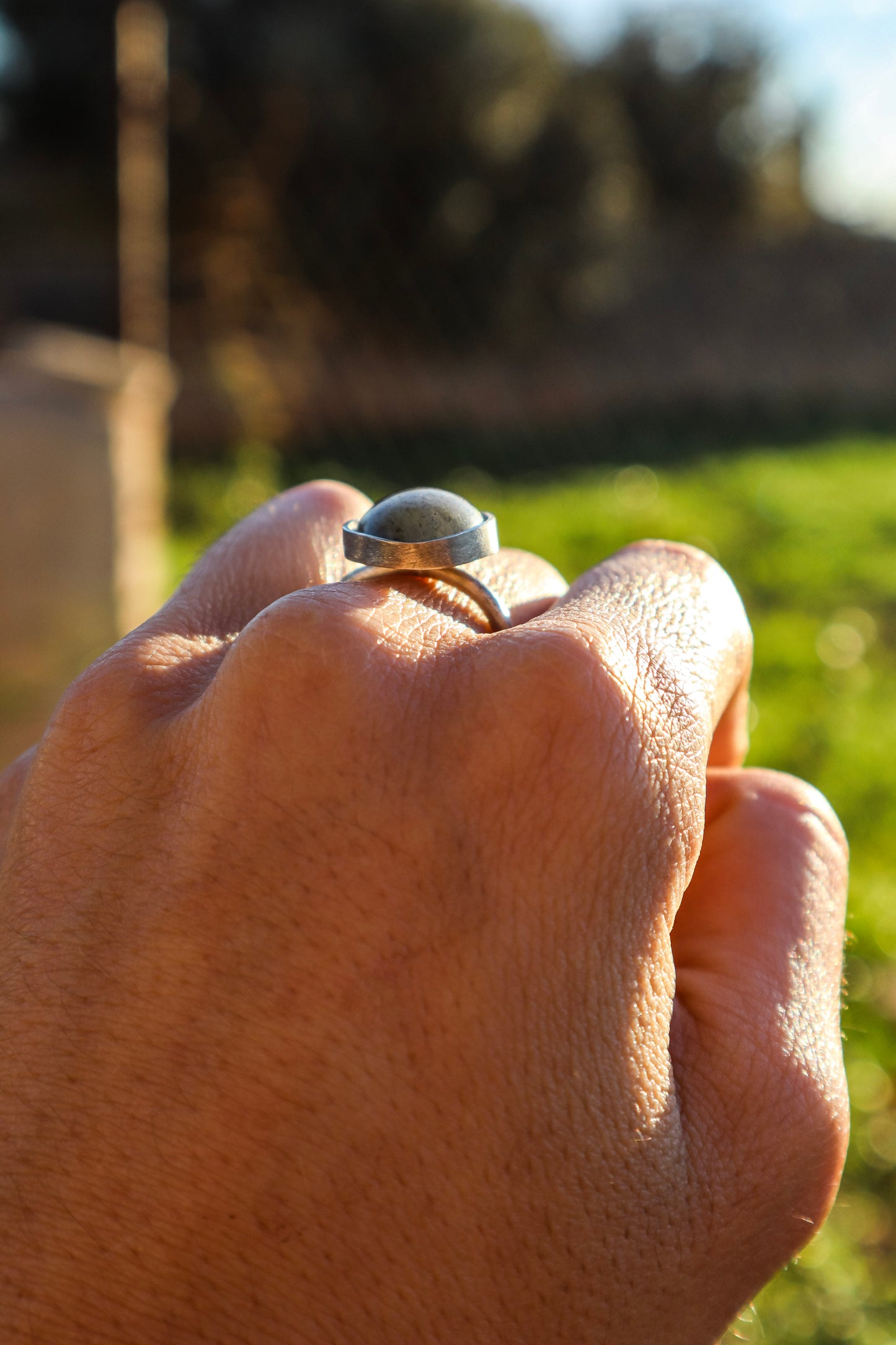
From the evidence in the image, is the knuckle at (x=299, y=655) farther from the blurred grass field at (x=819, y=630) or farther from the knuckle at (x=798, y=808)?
the blurred grass field at (x=819, y=630)

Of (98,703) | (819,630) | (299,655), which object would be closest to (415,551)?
(299,655)

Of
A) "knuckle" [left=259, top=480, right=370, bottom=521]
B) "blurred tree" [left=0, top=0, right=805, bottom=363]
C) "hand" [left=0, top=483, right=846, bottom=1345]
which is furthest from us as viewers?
"blurred tree" [left=0, top=0, right=805, bottom=363]

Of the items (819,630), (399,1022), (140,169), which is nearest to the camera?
(399,1022)

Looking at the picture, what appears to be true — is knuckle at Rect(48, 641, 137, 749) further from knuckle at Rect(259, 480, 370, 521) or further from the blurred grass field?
the blurred grass field

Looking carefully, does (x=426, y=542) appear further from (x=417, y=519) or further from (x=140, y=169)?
(x=140, y=169)

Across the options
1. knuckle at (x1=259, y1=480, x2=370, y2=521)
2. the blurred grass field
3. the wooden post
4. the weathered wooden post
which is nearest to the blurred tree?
the wooden post

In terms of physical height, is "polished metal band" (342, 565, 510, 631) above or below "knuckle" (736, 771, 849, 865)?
above
